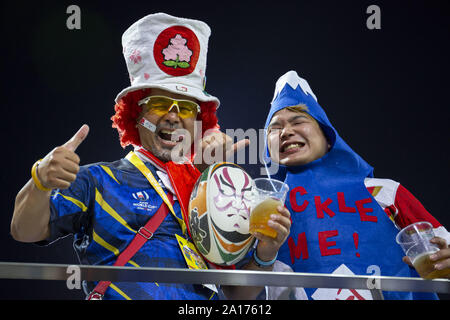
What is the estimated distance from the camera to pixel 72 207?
1521 millimetres

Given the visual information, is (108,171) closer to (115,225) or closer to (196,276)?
(115,225)

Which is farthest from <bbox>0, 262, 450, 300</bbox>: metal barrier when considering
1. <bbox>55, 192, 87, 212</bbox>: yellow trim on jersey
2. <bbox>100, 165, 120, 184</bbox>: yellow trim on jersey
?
<bbox>100, 165, 120, 184</bbox>: yellow trim on jersey

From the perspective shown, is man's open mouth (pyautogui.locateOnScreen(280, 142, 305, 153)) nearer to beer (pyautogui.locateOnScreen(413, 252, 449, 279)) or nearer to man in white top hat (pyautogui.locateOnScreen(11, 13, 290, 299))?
man in white top hat (pyautogui.locateOnScreen(11, 13, 290, 299))

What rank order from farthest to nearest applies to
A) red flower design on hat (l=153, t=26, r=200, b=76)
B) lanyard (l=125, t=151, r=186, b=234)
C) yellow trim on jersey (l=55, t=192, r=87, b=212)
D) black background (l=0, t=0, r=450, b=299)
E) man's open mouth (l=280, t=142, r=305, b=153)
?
black background (l=0, t=0, r=450, b=299) < man's open mouth (l=280, t=142, r=305, b=153) < red flower design on hat (l=153, t=26, r=200, b=76) < lanyard (l=125, t=151, r=186, b=234) < yellow trim on jersey (l=55, t=192, r=87, b=212)

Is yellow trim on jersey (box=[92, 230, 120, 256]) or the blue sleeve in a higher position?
the blue sleeve

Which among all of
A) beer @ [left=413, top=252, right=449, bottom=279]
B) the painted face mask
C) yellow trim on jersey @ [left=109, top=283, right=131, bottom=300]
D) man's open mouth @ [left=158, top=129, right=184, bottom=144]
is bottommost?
yellow trim on jersey @ [left=109, top=283, right=131, bottom=300]

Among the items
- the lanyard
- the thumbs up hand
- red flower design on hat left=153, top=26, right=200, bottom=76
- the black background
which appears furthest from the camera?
the black background

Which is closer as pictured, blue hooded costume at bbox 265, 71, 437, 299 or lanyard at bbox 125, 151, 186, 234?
lanyard at bbox 125, 151, 186, 234

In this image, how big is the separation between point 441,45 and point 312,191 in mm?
2245

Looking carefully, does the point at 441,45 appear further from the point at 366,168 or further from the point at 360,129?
the point at 366,168

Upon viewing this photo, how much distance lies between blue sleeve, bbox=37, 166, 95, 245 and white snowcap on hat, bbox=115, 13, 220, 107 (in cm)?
48

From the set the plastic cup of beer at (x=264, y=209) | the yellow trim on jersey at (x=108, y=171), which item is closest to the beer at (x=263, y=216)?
the plastic cup of beer at (x=264, y=209)

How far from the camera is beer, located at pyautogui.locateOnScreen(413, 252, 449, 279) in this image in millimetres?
1444

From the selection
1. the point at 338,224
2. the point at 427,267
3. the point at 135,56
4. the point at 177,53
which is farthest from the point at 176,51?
the point at 427,267
